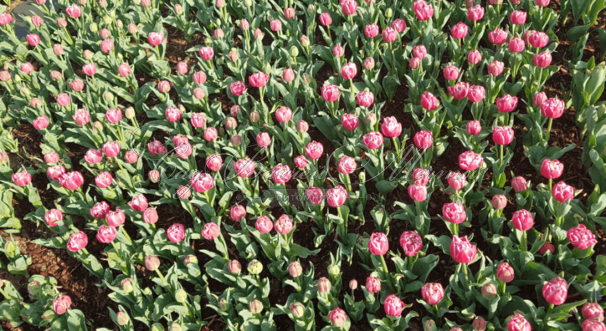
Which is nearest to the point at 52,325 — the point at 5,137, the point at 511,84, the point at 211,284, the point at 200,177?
the point at 211,284

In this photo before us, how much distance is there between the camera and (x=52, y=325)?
2.68 m

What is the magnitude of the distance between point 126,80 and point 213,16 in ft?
3.91

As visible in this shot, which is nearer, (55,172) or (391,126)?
(391,126)

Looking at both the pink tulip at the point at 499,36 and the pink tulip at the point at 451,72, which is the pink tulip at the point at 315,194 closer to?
the pink tulip at the point at 451,72

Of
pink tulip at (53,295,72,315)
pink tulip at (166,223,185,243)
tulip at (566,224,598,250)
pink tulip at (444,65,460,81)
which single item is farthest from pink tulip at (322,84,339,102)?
pink tulip at (53,295,72,315)

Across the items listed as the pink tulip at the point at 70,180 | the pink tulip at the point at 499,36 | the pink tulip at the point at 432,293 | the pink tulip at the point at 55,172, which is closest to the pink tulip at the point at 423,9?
the pink tulip at the point at 499,36

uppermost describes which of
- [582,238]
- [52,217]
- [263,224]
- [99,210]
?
[582,238]

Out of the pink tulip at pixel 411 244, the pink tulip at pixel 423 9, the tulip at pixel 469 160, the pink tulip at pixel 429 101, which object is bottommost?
the pink tulip at pixel 411 244

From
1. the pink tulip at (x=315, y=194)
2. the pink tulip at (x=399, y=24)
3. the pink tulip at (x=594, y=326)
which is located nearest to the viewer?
A: the pink tulip at (x=594, y=326)

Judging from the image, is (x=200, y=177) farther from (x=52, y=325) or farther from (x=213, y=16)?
(x=213, y=16)

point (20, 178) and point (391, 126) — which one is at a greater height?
point (391, 126)

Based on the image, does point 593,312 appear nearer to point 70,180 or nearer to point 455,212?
point 455,212

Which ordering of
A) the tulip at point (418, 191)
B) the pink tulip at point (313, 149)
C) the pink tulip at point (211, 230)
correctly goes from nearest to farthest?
the tulip at point (418, 191) < the pink tulip at point (211, 230) < the pink tulip at point (313, 149)

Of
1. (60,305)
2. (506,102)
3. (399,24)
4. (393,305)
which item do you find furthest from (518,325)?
(399,24)
